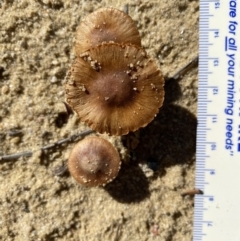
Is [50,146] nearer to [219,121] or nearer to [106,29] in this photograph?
[106,29]

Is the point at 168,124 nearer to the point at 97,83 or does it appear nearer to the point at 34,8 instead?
the point at 97,83

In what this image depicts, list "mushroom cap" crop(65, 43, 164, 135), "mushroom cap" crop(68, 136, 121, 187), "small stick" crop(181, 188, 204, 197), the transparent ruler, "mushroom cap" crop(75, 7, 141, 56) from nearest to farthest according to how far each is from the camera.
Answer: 1. "mushroom cap" crop(65, 43, 164, 135)
2. "mushroom cap" crop(75, 7, 141, 56)
3. "mushroom cap" crop(68, 136, 121, 187)
4. the transparent ruler
5. "small stick" crop(181, 188, 204, 197)

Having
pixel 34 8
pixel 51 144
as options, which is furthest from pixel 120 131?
pixel 34 8

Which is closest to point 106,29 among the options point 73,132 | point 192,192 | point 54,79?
point 54,79

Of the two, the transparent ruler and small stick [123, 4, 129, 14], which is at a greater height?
small stick [123, 4, 129, 14]

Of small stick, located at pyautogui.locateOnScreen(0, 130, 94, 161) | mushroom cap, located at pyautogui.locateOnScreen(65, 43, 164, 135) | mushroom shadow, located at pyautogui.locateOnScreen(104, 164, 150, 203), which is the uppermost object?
mushroom cap, located at pyautogui.locateOnScreen(65, 43, 164, 135)

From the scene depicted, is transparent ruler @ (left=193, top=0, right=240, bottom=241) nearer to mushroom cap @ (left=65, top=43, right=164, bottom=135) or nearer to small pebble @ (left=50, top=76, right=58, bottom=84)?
mushroom cap @ (left=65, top=43, right=164, bottom=135)

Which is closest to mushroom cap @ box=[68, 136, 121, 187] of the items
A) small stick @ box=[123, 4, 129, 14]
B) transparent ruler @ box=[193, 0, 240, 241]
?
transparent ruler @ box=[193, 0, 240, 241]
